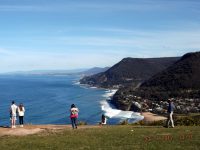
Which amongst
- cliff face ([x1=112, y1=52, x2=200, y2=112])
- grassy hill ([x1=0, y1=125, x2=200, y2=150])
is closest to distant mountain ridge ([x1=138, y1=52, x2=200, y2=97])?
cliff face ([x1=112, y1=52, x2=200, y2=112])

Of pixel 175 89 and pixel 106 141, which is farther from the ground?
pixel 106 141

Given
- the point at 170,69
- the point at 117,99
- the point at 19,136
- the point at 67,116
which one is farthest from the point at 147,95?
the point at 19,136

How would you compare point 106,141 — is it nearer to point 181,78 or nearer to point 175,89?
point 175,89

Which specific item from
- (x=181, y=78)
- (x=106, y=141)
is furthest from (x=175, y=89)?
(x=106, y=141)

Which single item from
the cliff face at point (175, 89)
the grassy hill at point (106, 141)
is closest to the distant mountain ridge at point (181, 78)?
the cliff face at point (175, 89)

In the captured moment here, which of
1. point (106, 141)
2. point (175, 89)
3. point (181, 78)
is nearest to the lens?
point (106, 141)

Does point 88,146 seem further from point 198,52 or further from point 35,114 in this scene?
point 198,52

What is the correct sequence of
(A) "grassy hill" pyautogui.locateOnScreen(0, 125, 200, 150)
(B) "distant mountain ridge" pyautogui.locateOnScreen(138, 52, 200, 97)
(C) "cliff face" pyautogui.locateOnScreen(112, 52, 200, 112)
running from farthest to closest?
(B) "distant mountain ridge" pyautogui.locateOnScreen(138, 52, 200, 97) < (C) "cliff face" pyautogui.locateOnScreen(112, 52, 200, 112) < (A) "grassy hill" pyautogui.locateOnScreen(0, 125, 200, 150)

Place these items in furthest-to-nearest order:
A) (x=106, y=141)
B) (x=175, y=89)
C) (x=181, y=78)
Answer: (x=181, y=78) → (x=175, y=89) → (x=106, y=141)

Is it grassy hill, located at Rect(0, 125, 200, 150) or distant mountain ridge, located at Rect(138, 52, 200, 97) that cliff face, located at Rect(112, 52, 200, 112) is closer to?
distant mountain ridge, located at Rect(138, 52, 200, 97)
